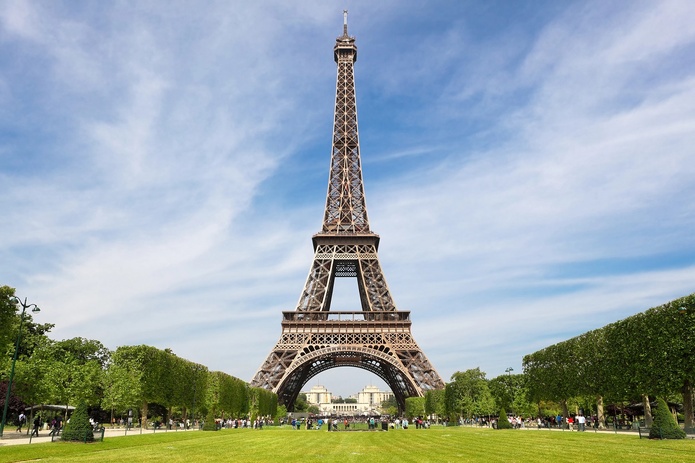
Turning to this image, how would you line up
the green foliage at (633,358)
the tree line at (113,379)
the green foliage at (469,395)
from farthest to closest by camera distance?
the green foliage at (469,395) → the tree line at (113,379) → the green foliage at (633,358)

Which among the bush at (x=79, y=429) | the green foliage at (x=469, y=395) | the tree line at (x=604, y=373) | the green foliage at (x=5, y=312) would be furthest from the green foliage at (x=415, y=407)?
the green foliage at (x=5, y=312)

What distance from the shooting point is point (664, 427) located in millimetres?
29938

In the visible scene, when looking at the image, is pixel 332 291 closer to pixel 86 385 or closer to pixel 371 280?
pixel 371 280

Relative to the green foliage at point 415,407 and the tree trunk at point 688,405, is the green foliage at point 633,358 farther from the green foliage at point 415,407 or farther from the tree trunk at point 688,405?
the green foliage at point 415,407

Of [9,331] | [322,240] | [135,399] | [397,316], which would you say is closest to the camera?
[9,331]

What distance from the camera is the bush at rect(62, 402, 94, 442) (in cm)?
2952

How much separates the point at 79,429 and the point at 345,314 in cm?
4822

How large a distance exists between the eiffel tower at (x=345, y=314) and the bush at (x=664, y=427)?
39831 millimetres

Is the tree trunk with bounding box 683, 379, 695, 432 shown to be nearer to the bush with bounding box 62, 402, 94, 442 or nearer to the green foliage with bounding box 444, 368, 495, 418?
the green foliage with bounding box 444, 368, 495, 418

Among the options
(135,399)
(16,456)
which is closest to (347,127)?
(135,399)

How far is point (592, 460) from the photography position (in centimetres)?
1927

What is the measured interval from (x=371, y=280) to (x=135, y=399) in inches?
1506

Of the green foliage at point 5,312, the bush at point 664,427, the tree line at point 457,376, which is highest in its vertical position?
the green foliage at point 5,312

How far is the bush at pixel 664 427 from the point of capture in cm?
2953
